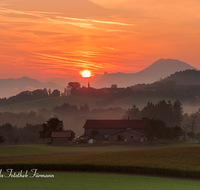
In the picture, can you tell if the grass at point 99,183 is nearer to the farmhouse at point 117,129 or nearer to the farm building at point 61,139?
the farm building at point 61,139

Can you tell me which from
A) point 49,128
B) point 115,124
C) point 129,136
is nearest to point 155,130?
point 129,136

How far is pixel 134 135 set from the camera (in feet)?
404

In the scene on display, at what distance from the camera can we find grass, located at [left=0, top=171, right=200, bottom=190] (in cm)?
3494

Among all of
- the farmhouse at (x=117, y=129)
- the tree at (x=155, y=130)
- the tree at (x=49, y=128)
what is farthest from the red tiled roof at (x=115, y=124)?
the tree at (x=49, y=128)

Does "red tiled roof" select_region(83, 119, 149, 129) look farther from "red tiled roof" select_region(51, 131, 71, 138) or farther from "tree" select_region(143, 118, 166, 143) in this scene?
"red tiled roof" select_region(51, 131, 71, 138)

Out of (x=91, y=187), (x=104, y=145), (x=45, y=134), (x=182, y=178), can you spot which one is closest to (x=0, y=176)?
(x=91, y=187)

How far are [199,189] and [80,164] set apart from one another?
62.1 feet

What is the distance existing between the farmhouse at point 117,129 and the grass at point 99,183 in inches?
3186

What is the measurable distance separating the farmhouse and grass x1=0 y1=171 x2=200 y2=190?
80932mm

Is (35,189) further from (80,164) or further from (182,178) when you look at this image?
(182,178)

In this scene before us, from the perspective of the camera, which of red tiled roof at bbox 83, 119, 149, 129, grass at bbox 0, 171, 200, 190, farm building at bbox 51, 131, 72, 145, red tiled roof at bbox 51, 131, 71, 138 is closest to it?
grass at bbox 0, 171, 200, 190

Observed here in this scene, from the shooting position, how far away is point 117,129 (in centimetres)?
13300

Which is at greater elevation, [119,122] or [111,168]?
[119,122]

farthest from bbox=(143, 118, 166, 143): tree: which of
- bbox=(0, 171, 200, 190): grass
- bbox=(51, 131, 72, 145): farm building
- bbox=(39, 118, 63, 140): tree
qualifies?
bbox=(0, 171, 200, 190): grass
